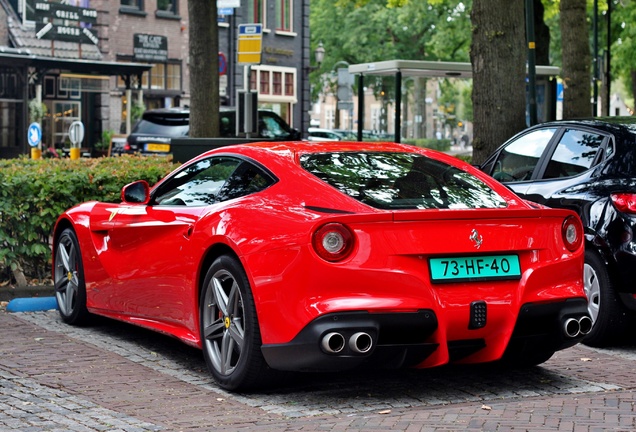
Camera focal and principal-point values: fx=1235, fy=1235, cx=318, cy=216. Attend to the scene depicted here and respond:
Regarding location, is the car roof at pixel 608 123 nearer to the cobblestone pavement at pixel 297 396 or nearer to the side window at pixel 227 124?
the cobblestone pavement at pixel 297 396

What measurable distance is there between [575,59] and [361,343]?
15037 millimetres

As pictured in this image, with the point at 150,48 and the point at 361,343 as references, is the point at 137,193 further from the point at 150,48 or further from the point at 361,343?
the point at 150,48

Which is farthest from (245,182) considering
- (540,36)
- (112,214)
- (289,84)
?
(289,84)

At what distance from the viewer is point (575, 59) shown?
20.2 metres

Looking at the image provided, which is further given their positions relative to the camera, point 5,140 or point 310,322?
point 5,140

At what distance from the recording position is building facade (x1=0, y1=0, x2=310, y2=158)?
38438mm

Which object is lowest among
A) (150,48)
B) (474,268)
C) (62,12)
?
(474,268)

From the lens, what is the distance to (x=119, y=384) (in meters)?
6.93

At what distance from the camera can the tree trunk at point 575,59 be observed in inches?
787

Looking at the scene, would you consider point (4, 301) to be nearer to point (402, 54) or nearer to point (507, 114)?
point (507, 114)

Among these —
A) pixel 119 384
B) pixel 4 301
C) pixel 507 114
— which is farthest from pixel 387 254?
pixel 507 114

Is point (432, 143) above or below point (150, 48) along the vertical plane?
below

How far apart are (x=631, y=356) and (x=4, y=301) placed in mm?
4911

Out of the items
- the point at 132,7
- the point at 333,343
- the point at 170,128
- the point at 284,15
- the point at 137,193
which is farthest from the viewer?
the point at 284,15
